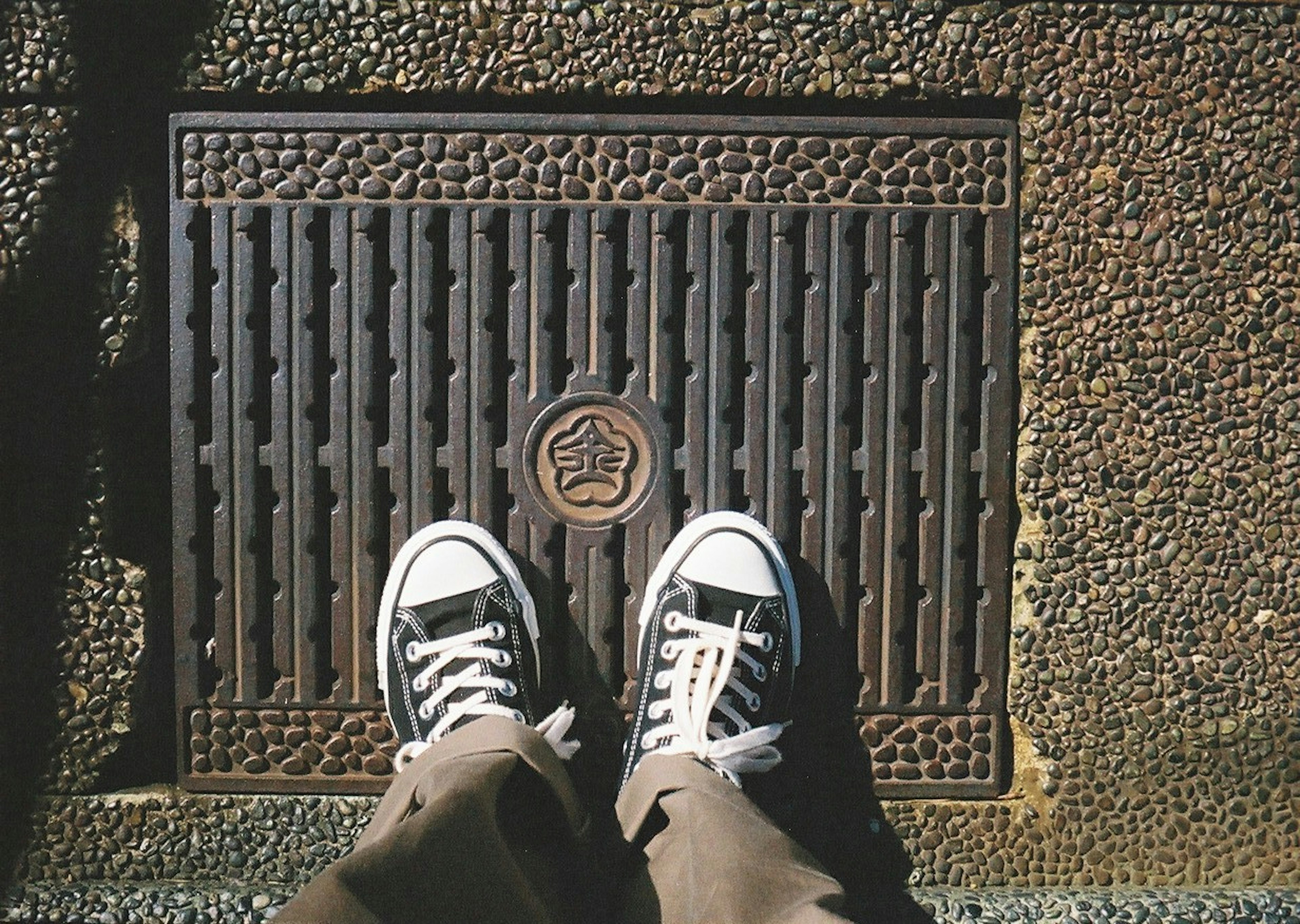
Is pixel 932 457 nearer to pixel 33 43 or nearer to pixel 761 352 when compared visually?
pixel 761 352

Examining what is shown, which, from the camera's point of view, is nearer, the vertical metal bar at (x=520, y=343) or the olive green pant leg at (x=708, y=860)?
the olive green pant leg at (x=708, y=860)

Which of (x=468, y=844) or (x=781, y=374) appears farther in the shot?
(x=781, y=374)

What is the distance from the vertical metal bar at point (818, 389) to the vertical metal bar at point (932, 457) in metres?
0.11

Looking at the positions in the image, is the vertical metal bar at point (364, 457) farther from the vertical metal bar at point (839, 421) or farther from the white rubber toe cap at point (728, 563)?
the vertical metal bar at point (839, 421)

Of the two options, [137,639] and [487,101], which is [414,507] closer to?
[137,639]

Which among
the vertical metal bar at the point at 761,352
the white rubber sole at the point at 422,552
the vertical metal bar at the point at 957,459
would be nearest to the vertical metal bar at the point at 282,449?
the white rubber sole at the point at 422,552

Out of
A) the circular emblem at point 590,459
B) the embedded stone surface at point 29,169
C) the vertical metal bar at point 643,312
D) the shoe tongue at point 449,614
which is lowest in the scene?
the shoe tongue at point 449,614

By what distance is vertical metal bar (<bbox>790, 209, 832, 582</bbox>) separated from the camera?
1.21 metres

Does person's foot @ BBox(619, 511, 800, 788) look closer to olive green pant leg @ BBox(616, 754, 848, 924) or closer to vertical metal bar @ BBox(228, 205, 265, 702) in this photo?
olive green pant leg @ BBox(616, 754, 848, 924)

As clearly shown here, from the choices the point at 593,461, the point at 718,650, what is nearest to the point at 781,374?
the point at 593,461

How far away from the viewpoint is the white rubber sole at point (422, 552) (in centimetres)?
122

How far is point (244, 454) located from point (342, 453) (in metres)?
0.12

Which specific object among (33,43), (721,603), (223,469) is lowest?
(721,603)

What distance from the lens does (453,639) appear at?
127 centimetres
